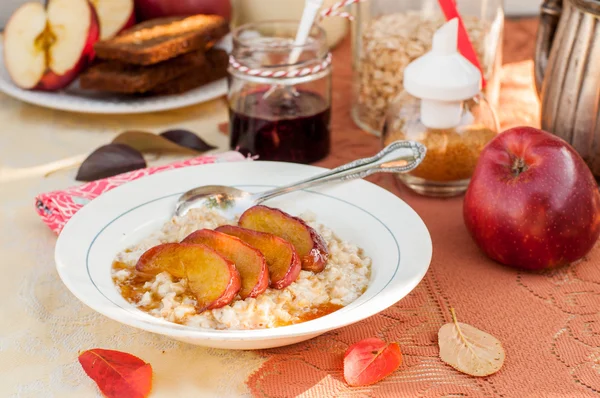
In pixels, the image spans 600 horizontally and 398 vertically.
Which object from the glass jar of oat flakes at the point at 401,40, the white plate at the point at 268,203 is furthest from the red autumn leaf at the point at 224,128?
the white plate at the point at 268,203

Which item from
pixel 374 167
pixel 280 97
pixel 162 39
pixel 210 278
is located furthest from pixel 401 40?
pixel 210 278

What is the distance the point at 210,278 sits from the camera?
Result: 34.9 inches

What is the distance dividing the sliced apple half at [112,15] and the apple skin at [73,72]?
6 cm

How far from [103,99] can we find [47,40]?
17 cm

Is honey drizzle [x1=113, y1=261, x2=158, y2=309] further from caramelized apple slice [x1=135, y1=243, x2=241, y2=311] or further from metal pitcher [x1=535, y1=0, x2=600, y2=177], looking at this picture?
metal pitcher [x1=535, y1=0, x2=600, y2=177]

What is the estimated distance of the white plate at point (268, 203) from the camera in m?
0.81

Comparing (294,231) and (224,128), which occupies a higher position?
(294,231)

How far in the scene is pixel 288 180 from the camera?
1.17 metres

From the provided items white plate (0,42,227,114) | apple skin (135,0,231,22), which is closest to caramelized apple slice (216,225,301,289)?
white plate (0,42,227,114)

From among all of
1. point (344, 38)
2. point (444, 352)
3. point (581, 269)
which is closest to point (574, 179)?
point (581, 269)

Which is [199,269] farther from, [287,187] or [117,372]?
[287,187]

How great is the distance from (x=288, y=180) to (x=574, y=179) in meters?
0.40

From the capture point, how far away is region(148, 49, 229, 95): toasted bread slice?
5.39ft

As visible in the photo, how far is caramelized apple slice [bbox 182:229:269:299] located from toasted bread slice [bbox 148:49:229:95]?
29.6 inches
